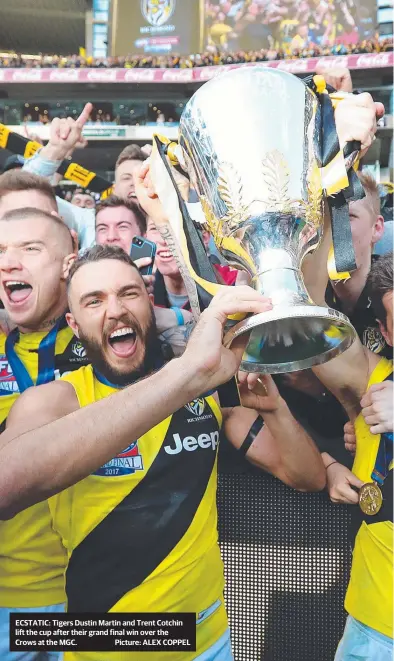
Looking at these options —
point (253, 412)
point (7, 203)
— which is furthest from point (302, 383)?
point (7, 203)

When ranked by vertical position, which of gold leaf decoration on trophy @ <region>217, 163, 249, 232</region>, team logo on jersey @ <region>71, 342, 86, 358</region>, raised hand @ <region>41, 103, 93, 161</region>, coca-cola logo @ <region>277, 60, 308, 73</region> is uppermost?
coca-cola logo @ <region>277, 60, 308, 73</region>

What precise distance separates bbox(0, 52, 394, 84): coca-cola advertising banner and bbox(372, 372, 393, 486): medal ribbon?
696 mm

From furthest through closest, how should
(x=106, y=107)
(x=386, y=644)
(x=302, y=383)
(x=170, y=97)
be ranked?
(x=106, y=107) < (x=170, y=97) < (x=302, y=383) < (x=386, y=644)

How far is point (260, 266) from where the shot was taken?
914mm

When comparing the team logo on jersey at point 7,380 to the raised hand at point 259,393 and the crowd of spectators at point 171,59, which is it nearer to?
the raised hand at point 259,393

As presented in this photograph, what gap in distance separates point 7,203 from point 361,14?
0.86m

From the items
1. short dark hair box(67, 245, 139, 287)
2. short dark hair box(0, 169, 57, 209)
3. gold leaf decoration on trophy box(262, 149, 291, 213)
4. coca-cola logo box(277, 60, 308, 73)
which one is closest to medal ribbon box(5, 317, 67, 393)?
short dark hair box(67, 245, 139, 287)

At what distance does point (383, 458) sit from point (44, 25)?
110 cm

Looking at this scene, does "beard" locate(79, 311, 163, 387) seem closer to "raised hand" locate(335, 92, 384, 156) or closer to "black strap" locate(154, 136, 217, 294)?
"black strap" locate(154, 136, 217, 294)

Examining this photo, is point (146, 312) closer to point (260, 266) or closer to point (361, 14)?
point (260, 266)

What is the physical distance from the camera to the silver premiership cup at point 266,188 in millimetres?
916

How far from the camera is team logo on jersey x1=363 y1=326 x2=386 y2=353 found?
1.24m

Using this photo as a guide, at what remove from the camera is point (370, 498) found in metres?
1.22

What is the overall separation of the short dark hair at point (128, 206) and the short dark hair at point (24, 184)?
151 mm
